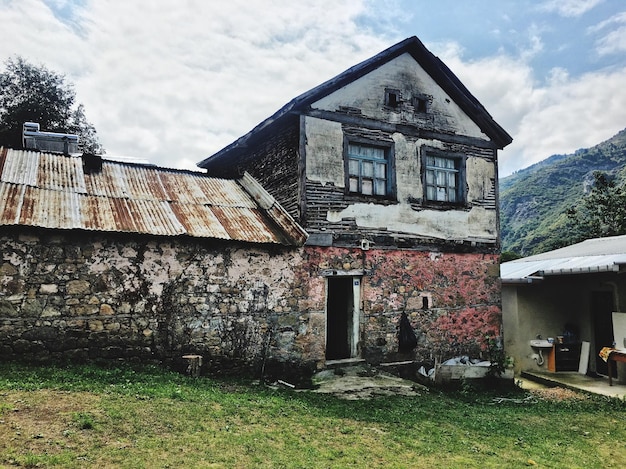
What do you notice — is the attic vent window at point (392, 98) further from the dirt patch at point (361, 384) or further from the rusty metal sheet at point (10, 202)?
the rusty metal sheet at point (10, 202)

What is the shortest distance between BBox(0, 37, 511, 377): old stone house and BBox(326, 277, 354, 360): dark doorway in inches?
2.8

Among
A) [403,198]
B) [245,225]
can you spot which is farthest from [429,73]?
[245,225]

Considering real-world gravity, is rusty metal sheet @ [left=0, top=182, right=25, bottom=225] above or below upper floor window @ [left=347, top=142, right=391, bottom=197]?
below

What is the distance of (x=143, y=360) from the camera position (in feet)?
26.5

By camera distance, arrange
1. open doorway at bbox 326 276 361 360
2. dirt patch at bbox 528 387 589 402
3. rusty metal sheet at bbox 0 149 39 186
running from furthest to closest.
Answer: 1. open doorway at bbox 326 276 361 360
2. dirt patch at bbox 528 387 589 402
3. rusty metal sheet at bbox 0 149 39 186

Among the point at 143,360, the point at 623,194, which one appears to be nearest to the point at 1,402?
the point at 143,360

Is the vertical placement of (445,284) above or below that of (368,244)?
below

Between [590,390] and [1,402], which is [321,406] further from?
[590,390]

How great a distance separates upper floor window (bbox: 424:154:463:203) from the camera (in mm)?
11930

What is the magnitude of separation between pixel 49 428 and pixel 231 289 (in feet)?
14.7

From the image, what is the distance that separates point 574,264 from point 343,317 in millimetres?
6770

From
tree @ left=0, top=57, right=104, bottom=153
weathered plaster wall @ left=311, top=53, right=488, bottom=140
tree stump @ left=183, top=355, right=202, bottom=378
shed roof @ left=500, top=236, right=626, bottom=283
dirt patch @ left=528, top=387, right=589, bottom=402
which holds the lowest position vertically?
dirt patch @ left=528, top=387, right=589, bottom=402

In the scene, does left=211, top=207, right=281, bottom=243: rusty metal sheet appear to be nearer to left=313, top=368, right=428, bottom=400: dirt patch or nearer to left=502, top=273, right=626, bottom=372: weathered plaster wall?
left=313, top=368, right=428, bottom=400: dirt patch

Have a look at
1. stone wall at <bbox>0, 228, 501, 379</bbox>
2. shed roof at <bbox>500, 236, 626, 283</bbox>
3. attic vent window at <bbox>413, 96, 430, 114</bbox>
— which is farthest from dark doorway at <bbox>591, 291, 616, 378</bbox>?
attic vent window at <bbox>413, 96, 430, 114</bbox>
